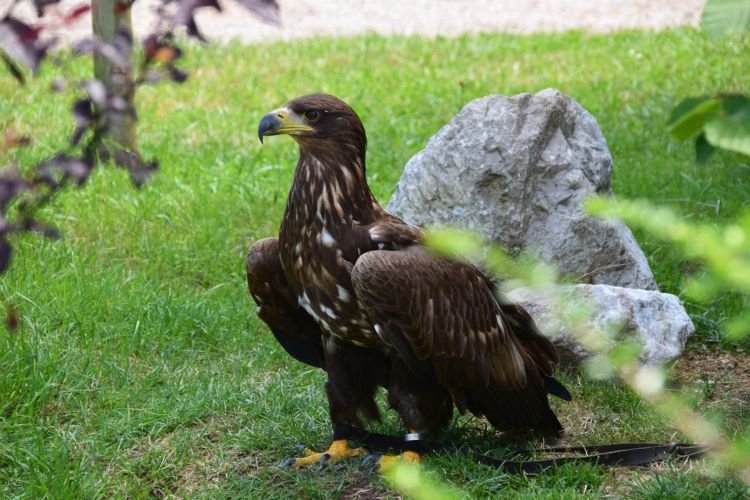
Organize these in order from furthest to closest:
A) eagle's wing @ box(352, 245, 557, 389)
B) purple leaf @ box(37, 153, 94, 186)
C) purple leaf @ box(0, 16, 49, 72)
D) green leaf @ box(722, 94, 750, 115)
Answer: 1. eagle's wing @ box(352, 245, 557, 389)
2. purple leaf @ box(37, 153, 94, 186)
3. purple leaf @ box(0, 16, 49, 72)
4. green leaf @ box(722, 94, 750, 115)

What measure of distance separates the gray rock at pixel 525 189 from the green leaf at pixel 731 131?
10.9 feet

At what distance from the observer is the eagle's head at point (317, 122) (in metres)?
3.54

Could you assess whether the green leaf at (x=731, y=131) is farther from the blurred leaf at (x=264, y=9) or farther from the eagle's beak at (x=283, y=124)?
the eagle's beak at (x=283, y=124)

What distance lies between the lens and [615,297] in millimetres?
4379

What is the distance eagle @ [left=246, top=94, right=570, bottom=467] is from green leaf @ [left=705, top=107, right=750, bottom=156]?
1.93m

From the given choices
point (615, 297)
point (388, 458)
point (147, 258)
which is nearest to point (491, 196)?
point (615, 297)

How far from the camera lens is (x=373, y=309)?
3.27 m

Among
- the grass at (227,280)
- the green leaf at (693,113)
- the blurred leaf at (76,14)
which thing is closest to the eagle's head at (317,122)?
the grass at (227,280)

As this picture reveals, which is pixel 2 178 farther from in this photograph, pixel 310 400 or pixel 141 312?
pixel 141 312

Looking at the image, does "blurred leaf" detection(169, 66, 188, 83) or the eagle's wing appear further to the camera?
the eagle's wing

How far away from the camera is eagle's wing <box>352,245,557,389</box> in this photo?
3.26 meters

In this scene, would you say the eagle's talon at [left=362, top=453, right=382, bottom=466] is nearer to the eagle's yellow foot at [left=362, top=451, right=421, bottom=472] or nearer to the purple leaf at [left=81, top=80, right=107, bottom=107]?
the eagle's yellow foot at [left=362, top=451, right=421, bottom=472]

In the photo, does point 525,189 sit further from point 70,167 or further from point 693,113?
point 693,113

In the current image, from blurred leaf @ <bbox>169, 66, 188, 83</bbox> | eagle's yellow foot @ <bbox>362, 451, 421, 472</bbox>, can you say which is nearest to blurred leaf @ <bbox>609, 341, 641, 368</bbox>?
blurred leaf @ <bbox>169, 66, 188, 83</bbox>
